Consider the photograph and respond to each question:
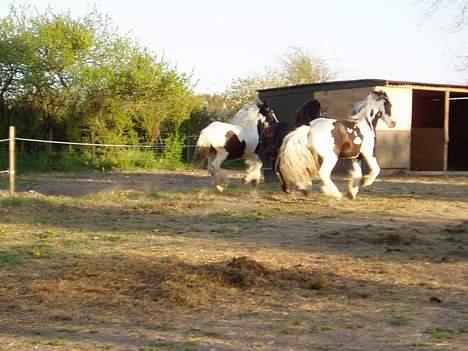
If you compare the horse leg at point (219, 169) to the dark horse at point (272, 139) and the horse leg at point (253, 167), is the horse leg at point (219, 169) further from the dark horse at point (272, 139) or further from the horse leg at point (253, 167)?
the dark horse at point (272, 139)

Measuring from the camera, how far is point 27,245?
8.54 meters

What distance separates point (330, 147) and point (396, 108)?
10247 mm

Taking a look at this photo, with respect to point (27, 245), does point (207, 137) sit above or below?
above

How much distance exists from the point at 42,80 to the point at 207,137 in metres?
12.5

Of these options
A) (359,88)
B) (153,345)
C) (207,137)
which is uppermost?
(359,88)

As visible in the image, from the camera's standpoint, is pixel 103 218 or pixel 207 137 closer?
pixel 103 218

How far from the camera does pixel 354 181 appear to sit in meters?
13.8

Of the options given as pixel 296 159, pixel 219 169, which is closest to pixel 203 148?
pixel 219 169

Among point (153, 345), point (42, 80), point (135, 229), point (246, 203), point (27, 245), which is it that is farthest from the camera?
point (42, 80)

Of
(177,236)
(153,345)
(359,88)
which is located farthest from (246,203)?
(359,88)

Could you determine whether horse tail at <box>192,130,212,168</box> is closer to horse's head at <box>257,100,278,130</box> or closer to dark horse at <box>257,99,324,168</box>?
dark horse at <box>257,99,324,168</box>

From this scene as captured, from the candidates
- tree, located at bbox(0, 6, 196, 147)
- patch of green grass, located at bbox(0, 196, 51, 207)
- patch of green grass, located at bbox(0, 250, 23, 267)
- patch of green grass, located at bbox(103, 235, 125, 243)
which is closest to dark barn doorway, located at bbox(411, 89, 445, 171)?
tree, located at bbox(0, 6, 196, 147)

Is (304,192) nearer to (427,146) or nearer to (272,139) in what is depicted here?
(272,139)

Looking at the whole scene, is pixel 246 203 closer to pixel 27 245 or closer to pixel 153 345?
pixel 27 245
